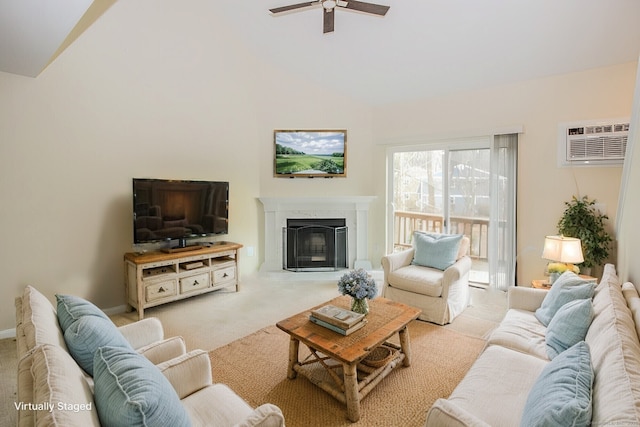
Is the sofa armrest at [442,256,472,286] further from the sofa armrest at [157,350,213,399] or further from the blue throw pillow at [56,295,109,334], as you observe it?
the blue throw pillow at [56,295,109,334]

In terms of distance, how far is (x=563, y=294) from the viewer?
7.06ft

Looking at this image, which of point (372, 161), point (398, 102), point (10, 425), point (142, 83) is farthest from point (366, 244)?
point (10, 425)

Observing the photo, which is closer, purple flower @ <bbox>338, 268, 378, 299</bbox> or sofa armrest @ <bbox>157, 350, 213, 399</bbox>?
sofa armrest @ <bbox>157, 350, 213, 399</bbox>

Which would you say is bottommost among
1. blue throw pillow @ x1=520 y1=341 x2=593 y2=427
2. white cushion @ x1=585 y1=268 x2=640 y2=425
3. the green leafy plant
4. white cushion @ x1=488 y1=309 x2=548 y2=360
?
white cushion @ x1=488 y1=309 x2=548 y2=360

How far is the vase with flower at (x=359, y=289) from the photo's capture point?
2.32m

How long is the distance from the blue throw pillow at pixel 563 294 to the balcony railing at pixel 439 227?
6.68ft

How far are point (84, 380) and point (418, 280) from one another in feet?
9.55

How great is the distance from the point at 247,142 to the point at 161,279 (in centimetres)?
229

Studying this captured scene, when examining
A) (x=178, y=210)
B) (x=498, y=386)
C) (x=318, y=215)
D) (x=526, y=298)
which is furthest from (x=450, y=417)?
(x=318, y=215)

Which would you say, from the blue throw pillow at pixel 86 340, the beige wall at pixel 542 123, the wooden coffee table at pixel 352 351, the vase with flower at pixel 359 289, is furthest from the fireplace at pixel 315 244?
the blue throw pillow at pixel 86 340

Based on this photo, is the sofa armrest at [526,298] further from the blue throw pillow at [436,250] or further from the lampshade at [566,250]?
the blue throw pillow at [436,250]

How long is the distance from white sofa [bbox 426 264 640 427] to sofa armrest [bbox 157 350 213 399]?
1076 mm

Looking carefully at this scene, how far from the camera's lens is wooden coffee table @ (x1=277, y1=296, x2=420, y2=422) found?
1896 millimetres

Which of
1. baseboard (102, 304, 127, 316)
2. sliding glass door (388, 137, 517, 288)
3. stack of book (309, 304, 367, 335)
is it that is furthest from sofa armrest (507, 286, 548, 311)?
baseboard (102, 304, 127, 316)
